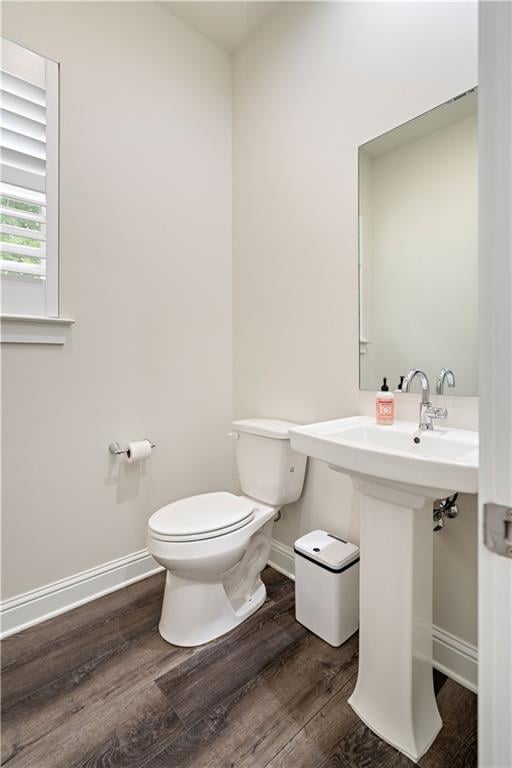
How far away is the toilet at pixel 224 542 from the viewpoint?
1.39m

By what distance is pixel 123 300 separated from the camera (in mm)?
1816

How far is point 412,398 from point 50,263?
1.59 meters

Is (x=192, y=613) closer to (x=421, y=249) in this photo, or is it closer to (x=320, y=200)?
(x=421, y=249)

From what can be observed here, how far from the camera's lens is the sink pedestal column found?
1.05m

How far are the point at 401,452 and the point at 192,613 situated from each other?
3.52 ft

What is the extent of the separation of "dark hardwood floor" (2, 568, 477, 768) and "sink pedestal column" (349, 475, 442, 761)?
0.05m

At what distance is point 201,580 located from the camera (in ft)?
4.81

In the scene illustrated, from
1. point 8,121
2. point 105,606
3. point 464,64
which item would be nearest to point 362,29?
point 464,64

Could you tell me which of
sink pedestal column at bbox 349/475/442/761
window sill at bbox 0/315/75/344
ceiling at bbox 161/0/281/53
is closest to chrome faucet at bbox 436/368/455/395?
sink pedestal column at bbox 349/475/442/761

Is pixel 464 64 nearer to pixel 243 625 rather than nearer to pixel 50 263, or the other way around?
pixel 50 263

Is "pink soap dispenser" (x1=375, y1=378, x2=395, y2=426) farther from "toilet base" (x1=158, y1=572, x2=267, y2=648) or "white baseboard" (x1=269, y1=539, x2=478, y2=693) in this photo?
"toilet base" (x1=158, y1=572, x2=267, y2=648)

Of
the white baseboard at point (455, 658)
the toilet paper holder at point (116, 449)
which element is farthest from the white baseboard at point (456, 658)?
the toilet paper holder at point (116, 449)

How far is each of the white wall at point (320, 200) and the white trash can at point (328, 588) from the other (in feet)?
0.58

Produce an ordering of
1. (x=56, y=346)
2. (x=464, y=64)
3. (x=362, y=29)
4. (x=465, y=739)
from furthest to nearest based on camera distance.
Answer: (x=56, y=346) → (x=362, y=29) → (x=464, y=64) → (x=465, y=739)
